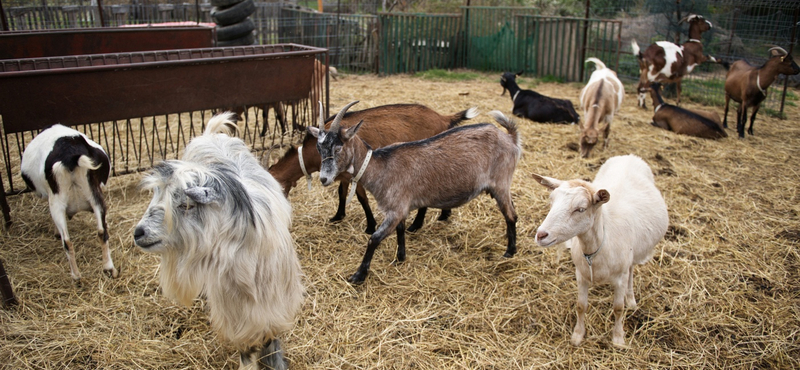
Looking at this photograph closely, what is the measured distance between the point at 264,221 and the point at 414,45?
1055 centimetres

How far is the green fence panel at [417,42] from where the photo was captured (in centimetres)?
1202

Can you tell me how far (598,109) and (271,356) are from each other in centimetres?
569

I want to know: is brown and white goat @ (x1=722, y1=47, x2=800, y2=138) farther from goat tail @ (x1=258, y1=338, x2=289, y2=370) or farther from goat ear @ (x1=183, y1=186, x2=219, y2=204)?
goat ear @ (x1=183, y1=186, x2=219, y2=204)

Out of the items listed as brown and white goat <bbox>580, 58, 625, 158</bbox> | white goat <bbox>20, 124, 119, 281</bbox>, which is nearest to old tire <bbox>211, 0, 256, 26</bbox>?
white goat <bbox>20, 124, 119, 281</bbox>

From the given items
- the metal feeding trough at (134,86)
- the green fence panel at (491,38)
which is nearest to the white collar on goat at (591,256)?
the metal feeding trough at (134,86)

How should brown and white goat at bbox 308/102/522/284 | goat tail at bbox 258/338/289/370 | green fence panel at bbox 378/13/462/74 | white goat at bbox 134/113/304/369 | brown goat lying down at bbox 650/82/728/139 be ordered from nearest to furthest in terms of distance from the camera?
white goat at bbox 134/113/304/369, goat tail at bbox 258/338/289/370, brown and white goat at bbox 308/102/522/284, brown goat lying down at bbox 650/82/728/139, green fence panel at bbox 378/13/462/74

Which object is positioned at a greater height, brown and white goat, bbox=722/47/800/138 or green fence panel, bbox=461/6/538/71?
green fence panel, bbox=461/6/538/71

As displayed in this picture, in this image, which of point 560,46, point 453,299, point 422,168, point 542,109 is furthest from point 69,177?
point 560,46

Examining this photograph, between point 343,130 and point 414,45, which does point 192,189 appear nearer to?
point 343,130

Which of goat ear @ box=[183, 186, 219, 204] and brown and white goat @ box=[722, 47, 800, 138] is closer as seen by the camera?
goat ear @ box=[183, 186, 219, 204]

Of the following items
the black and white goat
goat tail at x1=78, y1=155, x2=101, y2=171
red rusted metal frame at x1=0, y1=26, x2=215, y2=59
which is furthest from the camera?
the black and white goat

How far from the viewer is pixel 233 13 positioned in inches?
388

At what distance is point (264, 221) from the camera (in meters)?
2.56

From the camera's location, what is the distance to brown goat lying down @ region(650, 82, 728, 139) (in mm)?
7527
